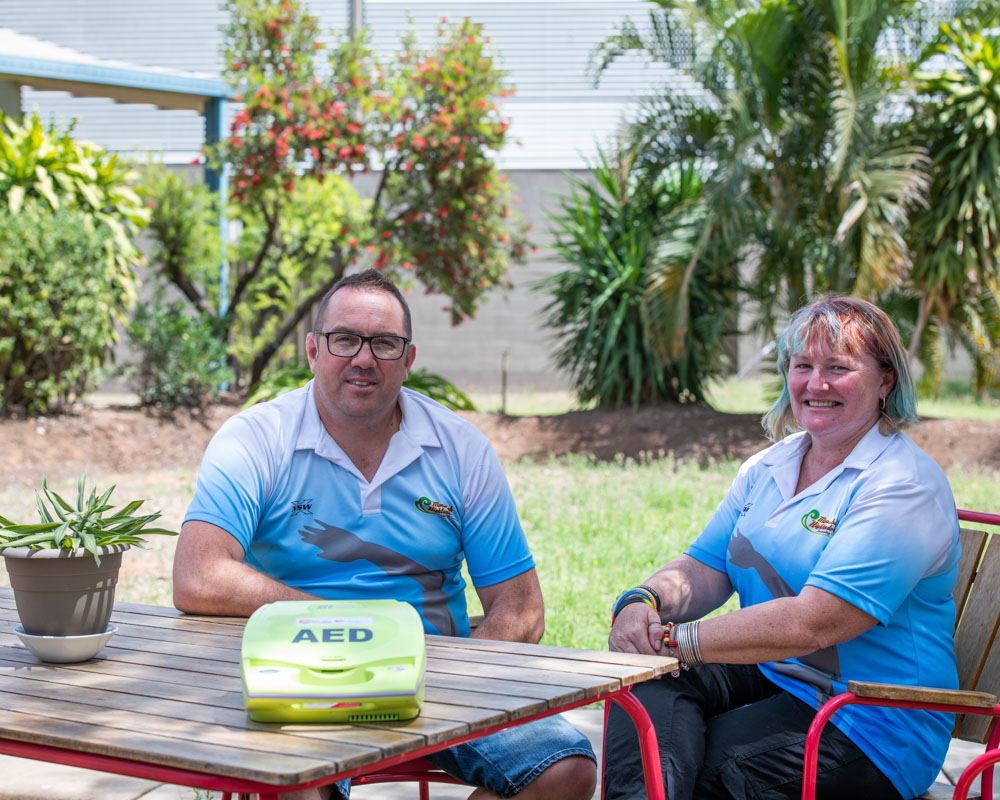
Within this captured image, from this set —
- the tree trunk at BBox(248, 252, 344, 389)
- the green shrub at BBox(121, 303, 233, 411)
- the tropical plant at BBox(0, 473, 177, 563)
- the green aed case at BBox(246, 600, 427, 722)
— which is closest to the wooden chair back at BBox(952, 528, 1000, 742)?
the green aed case at BBox(246, 600, 427, 722)

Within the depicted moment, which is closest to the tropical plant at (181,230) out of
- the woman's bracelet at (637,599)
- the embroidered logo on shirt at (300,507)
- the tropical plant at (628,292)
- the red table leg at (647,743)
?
the tropical plant at (628,292)

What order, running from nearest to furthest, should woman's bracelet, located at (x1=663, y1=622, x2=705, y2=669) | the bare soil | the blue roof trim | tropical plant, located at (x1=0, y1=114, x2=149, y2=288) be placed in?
woman's bracelet, located at (x1=663, y1=622, x2=705, y2=669)
the bare soil
tropical plant, located at (x1=0, y1=114, x2=149, y2=288)
the blue roof trim

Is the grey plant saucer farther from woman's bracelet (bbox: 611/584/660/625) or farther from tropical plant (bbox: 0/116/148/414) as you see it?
tropical plant (bbox: 0/116/148/414)

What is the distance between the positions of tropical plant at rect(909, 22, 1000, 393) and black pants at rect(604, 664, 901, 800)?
8.22m

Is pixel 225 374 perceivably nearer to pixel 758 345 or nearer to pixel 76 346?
pixel 76 346

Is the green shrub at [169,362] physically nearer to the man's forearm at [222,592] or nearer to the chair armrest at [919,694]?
the man's forearm at [222,592]

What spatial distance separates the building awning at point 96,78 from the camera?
1130cm

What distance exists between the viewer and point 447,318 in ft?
60.5

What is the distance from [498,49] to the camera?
17.8m

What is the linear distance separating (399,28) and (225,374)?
892 centimetres

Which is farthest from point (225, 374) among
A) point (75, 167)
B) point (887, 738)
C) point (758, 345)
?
point (758, 345)

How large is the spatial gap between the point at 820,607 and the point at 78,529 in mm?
1481

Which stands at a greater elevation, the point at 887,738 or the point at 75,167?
the point at 75,167

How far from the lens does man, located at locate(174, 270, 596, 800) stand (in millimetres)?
2584
